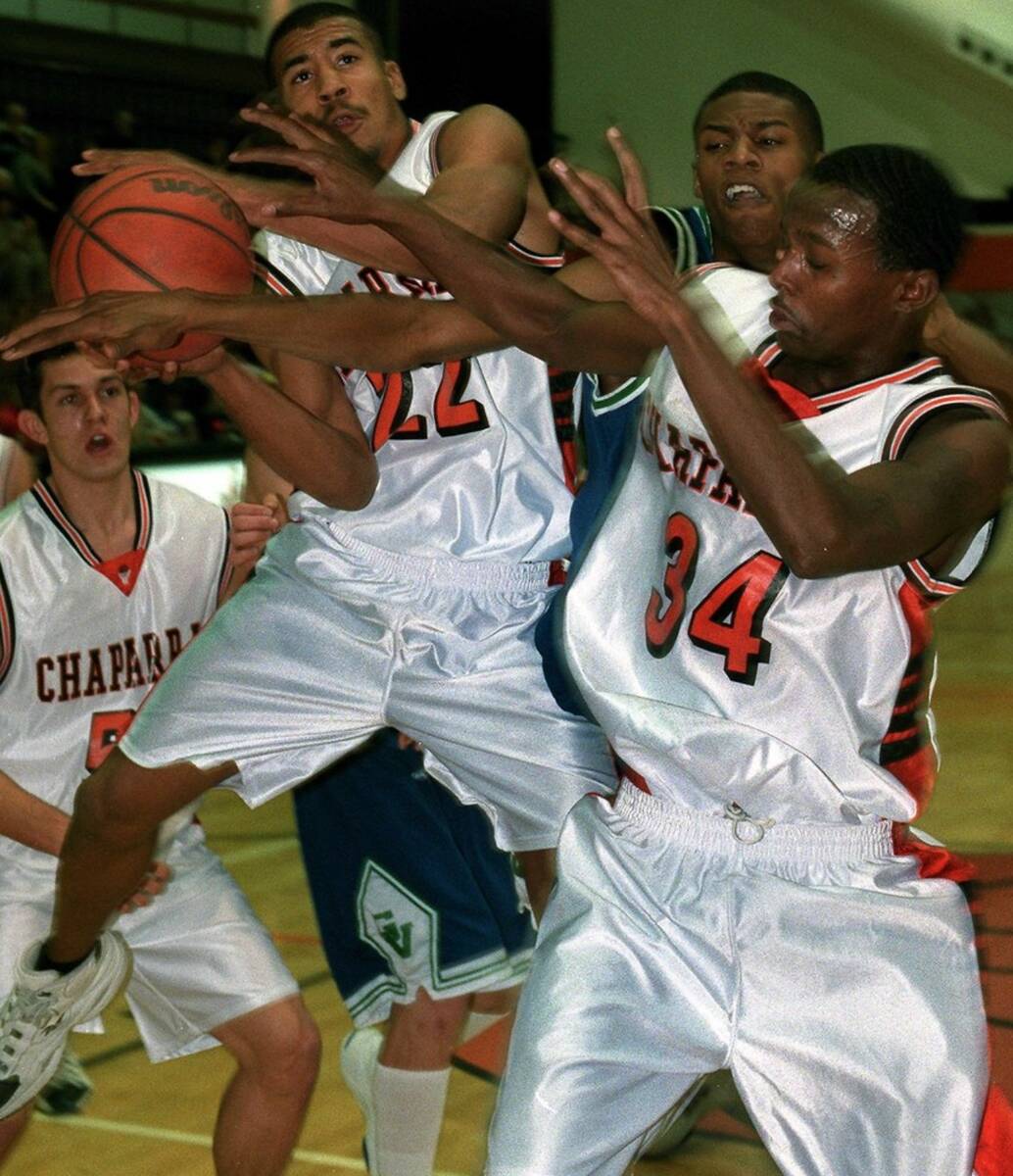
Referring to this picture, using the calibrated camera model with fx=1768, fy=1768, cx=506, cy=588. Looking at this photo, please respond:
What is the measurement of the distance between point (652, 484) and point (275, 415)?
35.3 inches

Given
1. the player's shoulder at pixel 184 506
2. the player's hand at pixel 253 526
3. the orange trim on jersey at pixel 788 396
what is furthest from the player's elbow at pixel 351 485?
the orange trim on jersey at pixel 788 396

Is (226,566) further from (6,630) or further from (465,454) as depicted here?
(465,454)

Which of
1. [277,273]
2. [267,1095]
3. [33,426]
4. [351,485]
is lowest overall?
[267,1095]

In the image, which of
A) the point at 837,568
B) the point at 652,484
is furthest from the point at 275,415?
the point at 837,568

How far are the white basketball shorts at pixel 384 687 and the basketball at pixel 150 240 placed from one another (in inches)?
25.0

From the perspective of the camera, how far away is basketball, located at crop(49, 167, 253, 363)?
3.22 metres

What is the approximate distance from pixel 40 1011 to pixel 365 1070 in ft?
2.93

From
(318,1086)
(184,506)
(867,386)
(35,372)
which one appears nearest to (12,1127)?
(318,1086)

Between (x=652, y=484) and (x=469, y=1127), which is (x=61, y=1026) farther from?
(x=652, y=484)

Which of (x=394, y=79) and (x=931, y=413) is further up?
(x=931, y=413)

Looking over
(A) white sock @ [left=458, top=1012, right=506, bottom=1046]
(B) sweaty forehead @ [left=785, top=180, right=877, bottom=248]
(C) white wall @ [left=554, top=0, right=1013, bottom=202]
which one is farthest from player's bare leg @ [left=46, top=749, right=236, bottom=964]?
(C) white wall @ [left=554, top=0, right=1013, bottom=202]

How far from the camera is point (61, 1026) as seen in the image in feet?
11.5

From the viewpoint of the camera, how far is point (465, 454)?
3584 millimetres

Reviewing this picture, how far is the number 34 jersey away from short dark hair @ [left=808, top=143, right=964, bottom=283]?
6.4 inches
